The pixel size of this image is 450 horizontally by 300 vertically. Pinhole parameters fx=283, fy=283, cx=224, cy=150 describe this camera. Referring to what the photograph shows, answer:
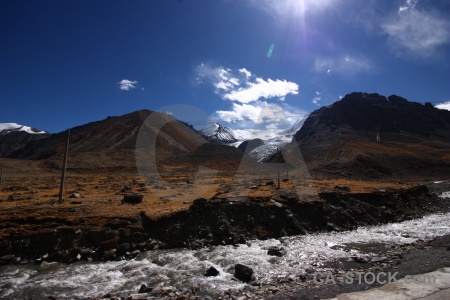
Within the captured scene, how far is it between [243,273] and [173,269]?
344 cm

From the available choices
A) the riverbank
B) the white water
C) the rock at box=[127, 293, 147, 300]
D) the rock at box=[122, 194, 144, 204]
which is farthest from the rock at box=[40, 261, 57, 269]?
the rock at box=[122, 194, 144, 204]

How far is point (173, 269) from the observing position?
1308 cm

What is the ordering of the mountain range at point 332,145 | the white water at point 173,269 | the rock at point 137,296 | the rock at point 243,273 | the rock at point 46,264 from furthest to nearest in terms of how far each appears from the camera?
the mountain range at point 332,145
the rock at point 46,264
the rock at point 243,273
the white water at point 173,269
the rock at point 137,296

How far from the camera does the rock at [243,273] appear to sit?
1170cm

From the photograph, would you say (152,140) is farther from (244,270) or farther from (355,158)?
(244,270)

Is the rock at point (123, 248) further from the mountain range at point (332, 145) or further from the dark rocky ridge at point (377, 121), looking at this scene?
the dark rocky ridge at point (377, 121)

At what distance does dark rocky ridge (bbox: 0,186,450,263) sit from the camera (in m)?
14.6

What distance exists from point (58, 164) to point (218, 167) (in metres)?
45.7

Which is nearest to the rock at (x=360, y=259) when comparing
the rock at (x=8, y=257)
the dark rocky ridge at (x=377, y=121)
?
the rock at (x=8, y=257)

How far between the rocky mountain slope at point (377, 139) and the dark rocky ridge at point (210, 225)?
4008 cm

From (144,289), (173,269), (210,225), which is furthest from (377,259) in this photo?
(144,289)

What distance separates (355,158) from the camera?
Result: 69312mm

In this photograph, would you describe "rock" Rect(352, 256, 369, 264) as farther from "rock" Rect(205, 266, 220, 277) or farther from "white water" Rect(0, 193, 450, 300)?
"rock" Rect(205, 266, 220, 277)

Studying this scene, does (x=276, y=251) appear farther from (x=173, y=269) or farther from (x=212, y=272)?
(x=173, y=269)
